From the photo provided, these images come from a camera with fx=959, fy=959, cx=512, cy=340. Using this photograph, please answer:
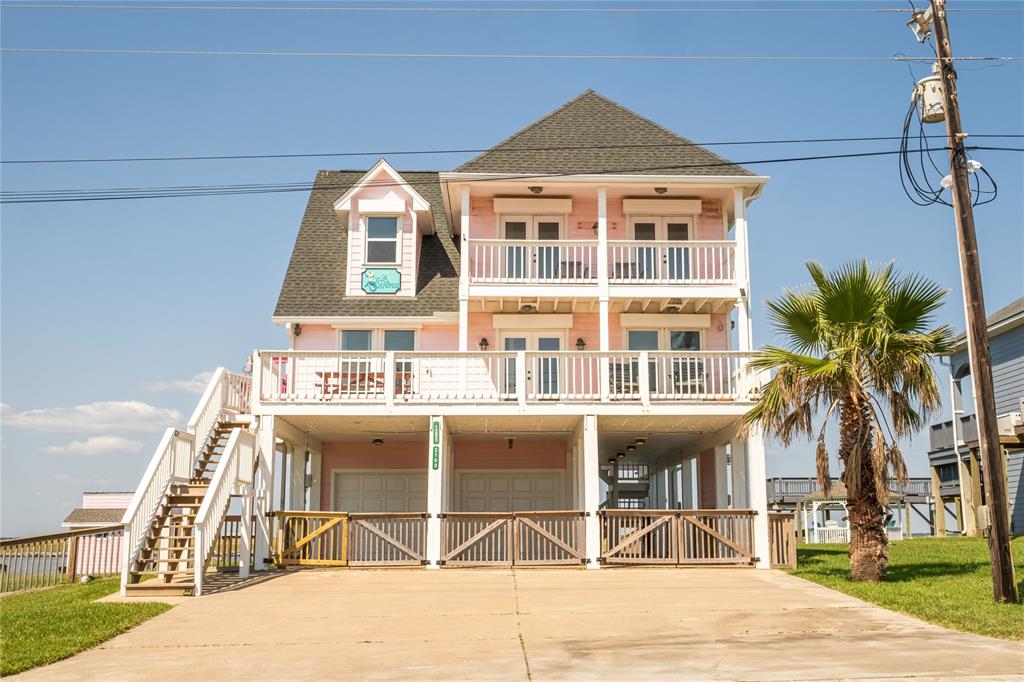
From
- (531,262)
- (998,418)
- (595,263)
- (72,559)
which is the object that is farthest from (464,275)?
(998,418)

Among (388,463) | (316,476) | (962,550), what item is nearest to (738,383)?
(962,550)

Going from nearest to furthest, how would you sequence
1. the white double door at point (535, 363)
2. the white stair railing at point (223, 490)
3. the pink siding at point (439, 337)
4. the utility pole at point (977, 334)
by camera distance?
the utility pole at point (977, 334)
the white stair railing at point (223, 490)
the white double door at point (535, 363)
the pink siding at point (439, 337)

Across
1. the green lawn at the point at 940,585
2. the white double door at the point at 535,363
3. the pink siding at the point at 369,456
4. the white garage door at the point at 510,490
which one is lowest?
the green lawn at the point at 940,585

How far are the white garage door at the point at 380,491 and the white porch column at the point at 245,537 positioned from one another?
20.9 feet

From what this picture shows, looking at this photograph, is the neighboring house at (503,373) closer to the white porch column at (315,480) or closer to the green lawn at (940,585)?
the white porch column at (315,480)

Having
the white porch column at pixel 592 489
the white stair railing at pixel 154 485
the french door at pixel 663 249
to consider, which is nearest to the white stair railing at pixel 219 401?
the white stair railing at pixel 154 485

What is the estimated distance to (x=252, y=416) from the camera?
1953 centimetres

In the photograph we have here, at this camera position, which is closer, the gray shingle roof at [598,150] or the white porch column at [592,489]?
the white porch column at [592,489]

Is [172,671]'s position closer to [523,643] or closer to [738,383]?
[523,643]

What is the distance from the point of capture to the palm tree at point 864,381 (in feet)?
50.0

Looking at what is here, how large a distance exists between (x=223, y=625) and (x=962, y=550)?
16165 mm

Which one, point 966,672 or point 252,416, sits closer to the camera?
point 966,672

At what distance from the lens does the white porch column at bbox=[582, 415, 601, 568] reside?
61.7ft

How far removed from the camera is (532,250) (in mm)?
22594
